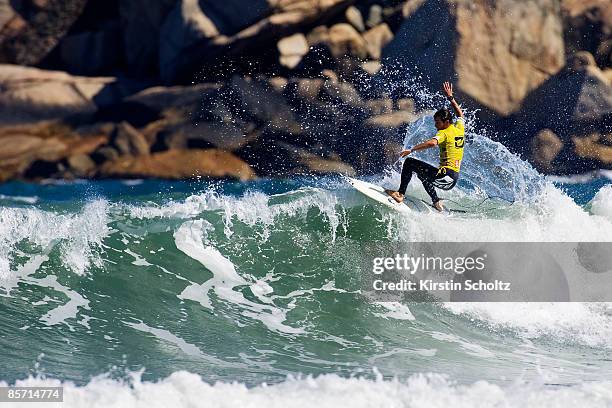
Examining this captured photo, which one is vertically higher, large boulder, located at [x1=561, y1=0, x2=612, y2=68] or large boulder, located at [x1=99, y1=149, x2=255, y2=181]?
large boulder, located at [x1=561, y1=0, x2=612, y2=68]

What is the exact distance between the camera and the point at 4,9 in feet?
60.2

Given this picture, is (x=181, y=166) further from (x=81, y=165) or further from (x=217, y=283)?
(x=217, y=283)

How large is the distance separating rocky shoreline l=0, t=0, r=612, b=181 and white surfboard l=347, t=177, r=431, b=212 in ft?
24.1

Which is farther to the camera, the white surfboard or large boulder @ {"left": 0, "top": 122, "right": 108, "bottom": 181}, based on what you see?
large boulder @ {"left": 0, "top": 122, "right": 108, "bottom": 181}

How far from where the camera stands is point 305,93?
1725 centimetres

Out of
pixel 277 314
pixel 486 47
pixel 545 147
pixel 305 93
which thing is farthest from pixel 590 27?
pixel 277 314

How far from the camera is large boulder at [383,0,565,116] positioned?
661 inches

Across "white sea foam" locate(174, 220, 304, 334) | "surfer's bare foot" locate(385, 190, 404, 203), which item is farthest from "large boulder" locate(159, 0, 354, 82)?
"surfer's bare foot" locate(385, 190, 404, 203)

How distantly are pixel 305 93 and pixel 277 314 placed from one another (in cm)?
952

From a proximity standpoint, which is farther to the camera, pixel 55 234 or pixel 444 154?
pixel 55 234

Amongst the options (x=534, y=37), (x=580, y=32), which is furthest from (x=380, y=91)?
(x=580, y=32)

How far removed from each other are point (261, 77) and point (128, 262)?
28.9ft

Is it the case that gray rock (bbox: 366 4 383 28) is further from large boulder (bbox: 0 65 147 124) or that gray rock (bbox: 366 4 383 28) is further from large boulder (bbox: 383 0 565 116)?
large boulder (bbox: 0 65 147 124)

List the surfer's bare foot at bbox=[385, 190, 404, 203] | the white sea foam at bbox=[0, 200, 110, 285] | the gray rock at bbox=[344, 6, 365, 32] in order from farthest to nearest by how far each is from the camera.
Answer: the gray rock at bbox=[344, 6, 365, 32]
the white sea foam at bbox=[0, 200, 110, 285]
the surfer's bare foot at bbox=[385, 190, 404, 203]
